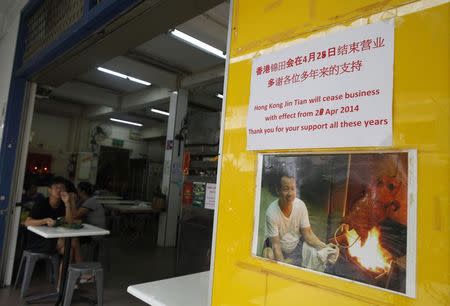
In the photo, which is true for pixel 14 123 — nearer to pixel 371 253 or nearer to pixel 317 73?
pixel 317 73

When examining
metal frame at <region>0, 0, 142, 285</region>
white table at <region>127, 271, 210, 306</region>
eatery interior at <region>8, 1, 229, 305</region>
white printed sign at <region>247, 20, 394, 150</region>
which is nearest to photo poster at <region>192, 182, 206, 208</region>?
eatery interior at <region>8, 1, 229, 305</region>

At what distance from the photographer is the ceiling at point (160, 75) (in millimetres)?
4211

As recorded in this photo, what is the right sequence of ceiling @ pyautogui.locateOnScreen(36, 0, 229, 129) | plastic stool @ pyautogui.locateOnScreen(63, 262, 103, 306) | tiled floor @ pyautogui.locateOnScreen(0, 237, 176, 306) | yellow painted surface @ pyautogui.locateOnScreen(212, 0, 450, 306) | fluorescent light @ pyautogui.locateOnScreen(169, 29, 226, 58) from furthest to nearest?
fluorescent light @ pyautogui.locateOnScreen(169, 29, 226, 58)
ceiling @ pyautogui.locateOnScreen(36, 0, 229, 129)
tiled floor @ pyautogui.locateOnScreen(0, 237, 176, 306)
plastic stool @ pyautogui.locateOnScreen(63, 262, 103, 306)
yellow painted surface @ pyautogui.locateOnScreen(212, 0, 450, 306)

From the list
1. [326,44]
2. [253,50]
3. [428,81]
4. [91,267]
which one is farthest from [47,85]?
[428,81]

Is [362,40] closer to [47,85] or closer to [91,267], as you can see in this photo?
[91,267]

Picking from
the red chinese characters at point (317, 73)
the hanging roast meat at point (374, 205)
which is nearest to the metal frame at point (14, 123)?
the red chinese characters at point (317, 73)

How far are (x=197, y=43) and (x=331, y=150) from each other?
4366 mm

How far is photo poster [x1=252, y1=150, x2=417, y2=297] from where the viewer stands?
0.73 meters

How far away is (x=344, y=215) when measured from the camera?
82 centimetres

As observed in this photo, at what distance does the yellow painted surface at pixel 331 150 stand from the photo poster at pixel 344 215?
25 millimetres

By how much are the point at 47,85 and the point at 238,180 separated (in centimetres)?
369

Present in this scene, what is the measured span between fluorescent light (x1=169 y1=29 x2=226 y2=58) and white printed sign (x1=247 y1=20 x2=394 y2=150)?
3.74 metres

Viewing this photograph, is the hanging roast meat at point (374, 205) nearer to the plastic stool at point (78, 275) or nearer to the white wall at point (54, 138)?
the plastic stool at point (78, 275)

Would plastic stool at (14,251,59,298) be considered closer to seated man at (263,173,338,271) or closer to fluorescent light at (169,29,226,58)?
fluorescent light at (169,29,226,58)
